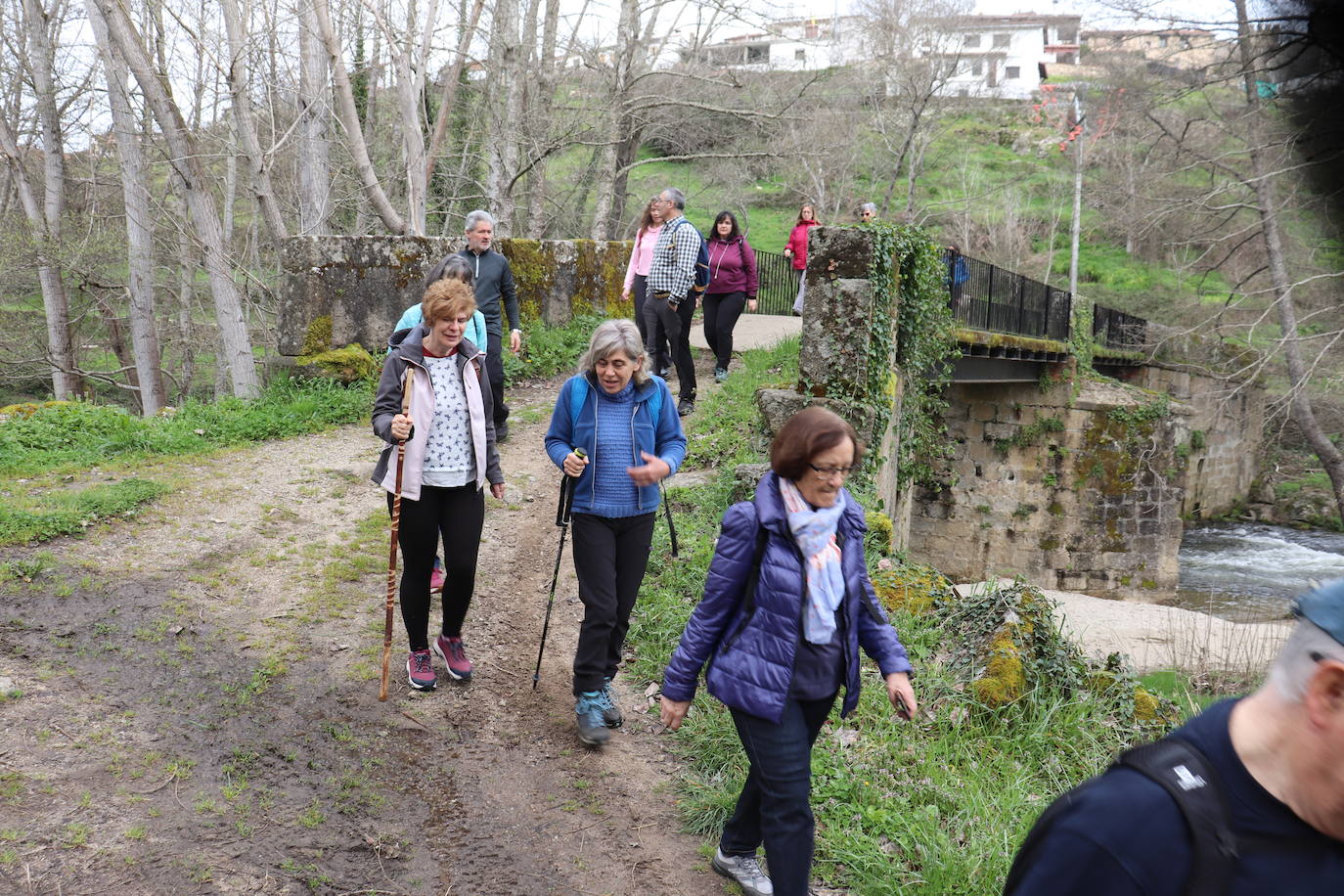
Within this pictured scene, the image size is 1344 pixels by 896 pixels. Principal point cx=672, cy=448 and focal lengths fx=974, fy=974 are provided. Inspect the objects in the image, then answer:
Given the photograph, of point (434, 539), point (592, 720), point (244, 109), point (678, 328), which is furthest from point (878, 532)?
point (244, 109)

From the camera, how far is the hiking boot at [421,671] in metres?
4.78

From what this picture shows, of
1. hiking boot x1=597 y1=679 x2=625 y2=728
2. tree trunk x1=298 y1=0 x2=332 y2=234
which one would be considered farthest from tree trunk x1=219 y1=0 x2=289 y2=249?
hiking boot x1=597 y1=679 x2=625 y2=728

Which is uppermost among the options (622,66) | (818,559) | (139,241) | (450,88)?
(622,66)

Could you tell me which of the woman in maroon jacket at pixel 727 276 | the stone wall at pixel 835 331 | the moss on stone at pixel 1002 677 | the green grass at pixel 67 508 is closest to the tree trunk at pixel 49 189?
the green grass at pixel 67 508

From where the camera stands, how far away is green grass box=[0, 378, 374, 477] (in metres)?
7.58

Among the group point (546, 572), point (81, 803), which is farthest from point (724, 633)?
point (546, 572)

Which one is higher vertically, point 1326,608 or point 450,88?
point 450,88

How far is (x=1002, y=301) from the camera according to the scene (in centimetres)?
1519

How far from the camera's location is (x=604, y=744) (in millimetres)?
4570

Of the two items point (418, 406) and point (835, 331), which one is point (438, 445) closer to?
point (418, 406)

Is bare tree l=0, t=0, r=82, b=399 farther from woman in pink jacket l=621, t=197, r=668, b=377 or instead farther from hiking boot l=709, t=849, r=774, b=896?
hiking boot l=709, t=849, r=774, b=896

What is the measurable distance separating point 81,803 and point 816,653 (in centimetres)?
276

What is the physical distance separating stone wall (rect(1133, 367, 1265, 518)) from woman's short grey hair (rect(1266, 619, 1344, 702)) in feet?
84.8

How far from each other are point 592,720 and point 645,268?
609 centimetres
